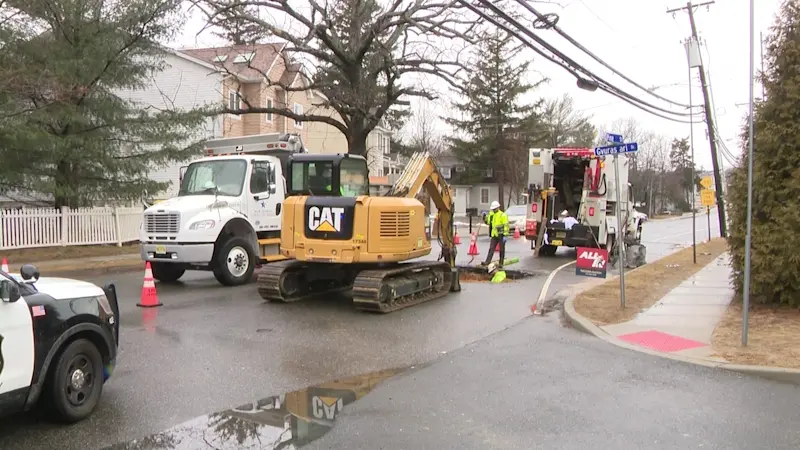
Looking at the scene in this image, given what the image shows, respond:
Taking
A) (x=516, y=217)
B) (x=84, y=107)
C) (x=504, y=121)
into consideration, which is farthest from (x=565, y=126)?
(x=84, y=107)

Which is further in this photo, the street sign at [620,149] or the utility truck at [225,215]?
the utility truck at [225,215]

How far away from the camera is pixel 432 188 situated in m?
12.0

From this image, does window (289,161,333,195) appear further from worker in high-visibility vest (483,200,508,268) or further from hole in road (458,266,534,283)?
worker in high-visibility vest (483,200,508,268)

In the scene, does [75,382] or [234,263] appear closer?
[75,382]

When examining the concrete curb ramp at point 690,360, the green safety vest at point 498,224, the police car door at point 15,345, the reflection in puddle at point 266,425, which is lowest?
the reflection in puddle at point 266,425

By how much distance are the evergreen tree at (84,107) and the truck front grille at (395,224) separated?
10605 millimetres

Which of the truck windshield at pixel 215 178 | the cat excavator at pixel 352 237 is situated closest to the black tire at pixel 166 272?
the truck windshield at pixel 215 178

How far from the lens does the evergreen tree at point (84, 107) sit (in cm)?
1647

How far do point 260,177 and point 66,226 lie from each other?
8.95 m

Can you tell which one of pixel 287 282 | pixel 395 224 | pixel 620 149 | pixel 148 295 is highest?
pixel 620 149

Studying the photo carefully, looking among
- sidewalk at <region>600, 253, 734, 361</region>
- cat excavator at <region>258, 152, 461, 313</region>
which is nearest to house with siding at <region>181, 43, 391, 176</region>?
cat excavator at <region>258, 152, 461, 313</region>

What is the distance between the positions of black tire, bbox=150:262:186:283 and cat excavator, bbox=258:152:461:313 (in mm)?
3685

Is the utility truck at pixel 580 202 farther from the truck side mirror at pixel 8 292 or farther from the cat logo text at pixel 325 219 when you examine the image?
the truck side mirror at pixel 8 292

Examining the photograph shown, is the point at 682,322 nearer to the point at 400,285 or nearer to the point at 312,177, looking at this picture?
the point at 400,285
